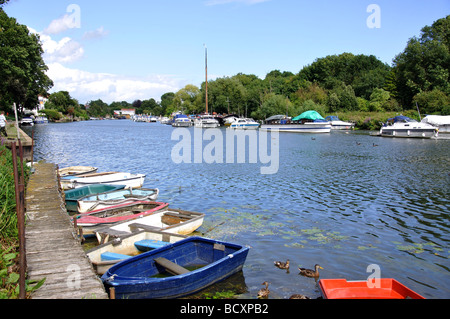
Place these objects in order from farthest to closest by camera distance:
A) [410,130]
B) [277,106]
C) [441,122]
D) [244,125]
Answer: [277,106]
[244,125]
[441,122]
[410,130]

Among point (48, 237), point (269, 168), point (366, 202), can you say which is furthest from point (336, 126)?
point (48, 237)

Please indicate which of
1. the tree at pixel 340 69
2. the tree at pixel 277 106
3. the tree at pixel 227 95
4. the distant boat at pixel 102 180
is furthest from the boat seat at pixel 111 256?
the tree at pixel 227 95

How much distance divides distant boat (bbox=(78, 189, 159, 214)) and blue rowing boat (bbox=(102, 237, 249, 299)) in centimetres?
515

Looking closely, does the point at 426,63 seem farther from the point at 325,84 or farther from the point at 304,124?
the point at 325,84

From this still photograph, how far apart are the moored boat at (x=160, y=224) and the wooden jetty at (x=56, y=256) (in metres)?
1.20

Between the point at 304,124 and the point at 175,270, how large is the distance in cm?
6463

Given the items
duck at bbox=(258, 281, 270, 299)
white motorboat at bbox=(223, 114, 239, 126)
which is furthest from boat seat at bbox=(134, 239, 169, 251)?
white motorboat at bbox=(223, 114, 239, 126)

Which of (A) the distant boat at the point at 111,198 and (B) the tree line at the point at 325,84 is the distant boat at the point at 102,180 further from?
(B) the tree line at the point at 325,84

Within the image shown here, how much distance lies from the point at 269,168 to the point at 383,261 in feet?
54.1

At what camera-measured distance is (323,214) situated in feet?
47.4

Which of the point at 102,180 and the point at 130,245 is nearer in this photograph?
the point at 130,245

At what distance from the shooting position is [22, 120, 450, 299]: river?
9.44m

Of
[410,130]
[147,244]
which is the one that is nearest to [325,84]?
Answer: [410,130]

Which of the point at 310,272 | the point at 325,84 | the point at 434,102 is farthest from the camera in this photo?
the point at 325,84
